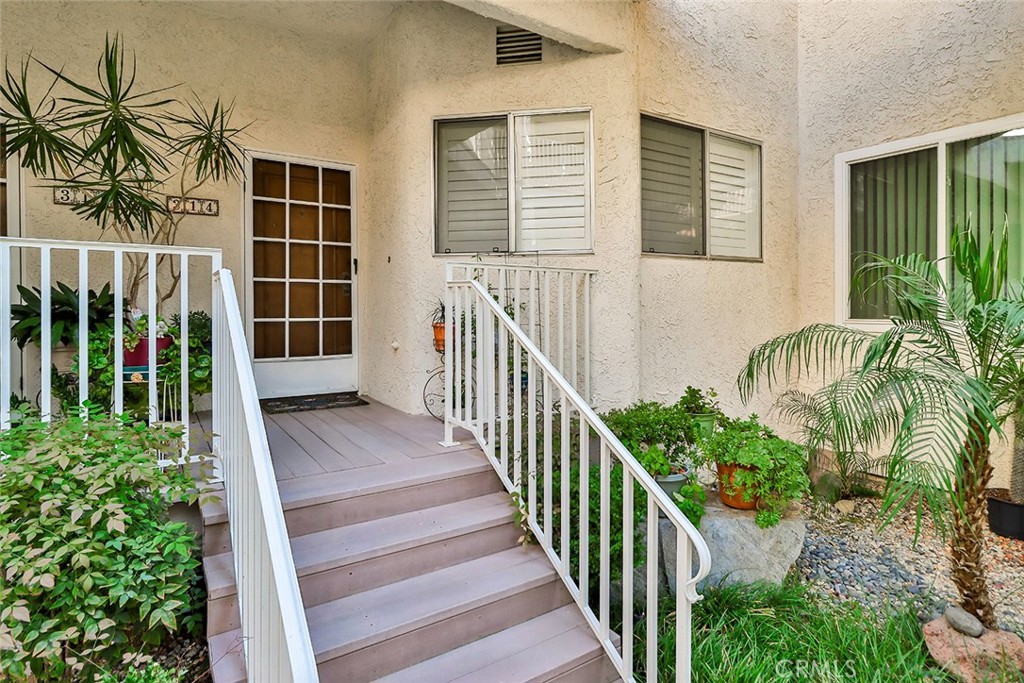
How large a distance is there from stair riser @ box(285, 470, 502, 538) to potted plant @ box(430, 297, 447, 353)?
1304mm

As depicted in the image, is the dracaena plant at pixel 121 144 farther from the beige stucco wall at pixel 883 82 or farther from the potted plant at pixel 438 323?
the beige stucco wall at pixel 883 82

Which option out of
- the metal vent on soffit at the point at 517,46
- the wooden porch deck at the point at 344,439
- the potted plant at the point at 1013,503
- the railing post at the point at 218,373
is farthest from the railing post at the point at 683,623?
the metal vent on soffit at the point at 517,46

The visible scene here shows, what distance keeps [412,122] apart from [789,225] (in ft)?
12.3

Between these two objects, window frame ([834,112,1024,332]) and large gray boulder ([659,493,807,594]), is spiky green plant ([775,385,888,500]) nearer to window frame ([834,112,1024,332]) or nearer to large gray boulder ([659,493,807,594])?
large gray boulder ([659,493,807,594])

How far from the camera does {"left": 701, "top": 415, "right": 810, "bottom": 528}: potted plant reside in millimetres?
3021

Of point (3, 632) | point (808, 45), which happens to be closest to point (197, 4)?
point (3, 632)

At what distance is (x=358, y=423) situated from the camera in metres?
3.93

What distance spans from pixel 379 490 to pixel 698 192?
146 inches

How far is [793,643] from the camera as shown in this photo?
2559mm

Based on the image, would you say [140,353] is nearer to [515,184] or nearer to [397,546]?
[397,546]

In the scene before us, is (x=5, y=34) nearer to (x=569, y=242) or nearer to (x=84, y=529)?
(x=84, y=529)

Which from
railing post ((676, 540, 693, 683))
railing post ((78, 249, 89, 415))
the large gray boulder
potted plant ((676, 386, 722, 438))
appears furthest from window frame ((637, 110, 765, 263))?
railing post ((78, 249, 89, 415))

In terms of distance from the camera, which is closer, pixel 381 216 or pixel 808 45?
pixel 381 216

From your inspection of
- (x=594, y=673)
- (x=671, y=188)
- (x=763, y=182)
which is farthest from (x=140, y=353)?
(x=763, y=182)
